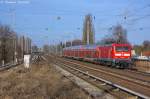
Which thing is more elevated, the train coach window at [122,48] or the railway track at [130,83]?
the train coach window at [122,48]

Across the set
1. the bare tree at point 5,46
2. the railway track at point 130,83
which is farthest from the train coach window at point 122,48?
the bare tree at point 5,46

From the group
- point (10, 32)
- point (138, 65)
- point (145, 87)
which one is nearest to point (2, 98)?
point (145, 87)

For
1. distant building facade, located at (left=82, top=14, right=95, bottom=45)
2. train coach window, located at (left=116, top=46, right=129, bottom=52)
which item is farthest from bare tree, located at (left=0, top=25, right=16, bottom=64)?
train coach window, located at (left=116, top=46, right=129, bottom=52)

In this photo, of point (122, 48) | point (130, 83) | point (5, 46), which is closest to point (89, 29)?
point (5, 46)

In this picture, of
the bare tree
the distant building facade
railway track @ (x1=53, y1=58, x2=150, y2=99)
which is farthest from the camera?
the distant building facade

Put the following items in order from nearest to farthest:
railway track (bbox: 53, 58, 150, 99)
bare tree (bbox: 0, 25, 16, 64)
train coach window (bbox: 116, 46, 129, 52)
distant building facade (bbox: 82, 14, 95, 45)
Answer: railway track (bbox: 53, 58, 150, 99), train coach window (bbox: 116, 46, 129, 52), bare tree (bbox: 0, 25, 16, 64), distant building facade (bbox: 82, 14, 95, 45)

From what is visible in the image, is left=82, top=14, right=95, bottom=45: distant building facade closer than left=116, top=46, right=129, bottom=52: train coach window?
No

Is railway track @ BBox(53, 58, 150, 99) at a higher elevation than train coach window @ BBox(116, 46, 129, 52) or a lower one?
lower

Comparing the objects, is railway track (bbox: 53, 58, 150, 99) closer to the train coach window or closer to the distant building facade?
the train coach window

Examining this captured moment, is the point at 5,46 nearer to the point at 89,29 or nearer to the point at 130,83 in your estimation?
the point at 89,29

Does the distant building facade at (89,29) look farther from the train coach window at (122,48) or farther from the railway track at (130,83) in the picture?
the railway track at (130,83)

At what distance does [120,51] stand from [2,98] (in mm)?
36074

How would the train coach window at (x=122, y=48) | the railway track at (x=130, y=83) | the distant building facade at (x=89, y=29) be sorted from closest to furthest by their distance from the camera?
the railway track at (x=130, y=83) → the train coach window at (x=122, y=48) → the distant building facade at (x=89, y=29)

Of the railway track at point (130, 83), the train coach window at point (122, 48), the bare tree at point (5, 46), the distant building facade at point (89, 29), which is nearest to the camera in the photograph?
the railway track at point (130, 83)
